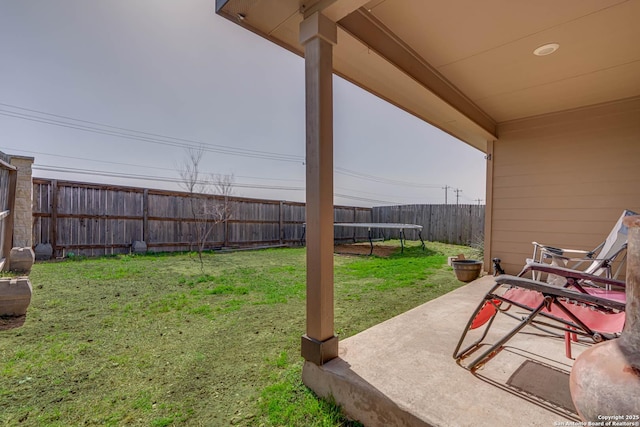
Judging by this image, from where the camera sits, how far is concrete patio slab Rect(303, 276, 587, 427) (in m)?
1.21

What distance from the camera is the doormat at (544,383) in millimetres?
1319

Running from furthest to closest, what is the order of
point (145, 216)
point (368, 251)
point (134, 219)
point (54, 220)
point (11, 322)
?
point (368, 251)
point (145, 216)
point (134, 219)
point (54, 220)
point (11, 322)

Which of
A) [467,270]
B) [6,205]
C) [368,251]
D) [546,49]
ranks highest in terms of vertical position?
[546,49]

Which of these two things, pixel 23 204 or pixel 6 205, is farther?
pixel 23 204

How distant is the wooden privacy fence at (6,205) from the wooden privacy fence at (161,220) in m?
1.46

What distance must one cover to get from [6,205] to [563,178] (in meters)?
7.96

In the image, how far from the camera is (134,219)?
6.82m

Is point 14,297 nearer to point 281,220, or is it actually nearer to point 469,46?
point 469,46

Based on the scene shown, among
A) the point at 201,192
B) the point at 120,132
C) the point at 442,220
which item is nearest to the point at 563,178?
the point at 442,220

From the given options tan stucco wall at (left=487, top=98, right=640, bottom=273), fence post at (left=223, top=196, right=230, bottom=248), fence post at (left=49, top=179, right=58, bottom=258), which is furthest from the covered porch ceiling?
fence post at (left=49, top=179, right=58, bottom=258)

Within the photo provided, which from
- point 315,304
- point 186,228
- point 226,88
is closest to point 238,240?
point 186,228

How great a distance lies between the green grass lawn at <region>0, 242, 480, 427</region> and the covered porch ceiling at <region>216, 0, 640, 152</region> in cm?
219

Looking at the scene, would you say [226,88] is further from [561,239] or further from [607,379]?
[607,379]

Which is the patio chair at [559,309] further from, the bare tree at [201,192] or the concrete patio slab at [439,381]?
the bare tree at [201,192]
